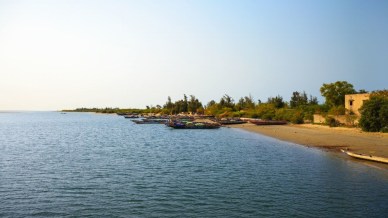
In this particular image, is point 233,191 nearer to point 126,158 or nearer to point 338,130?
point 126,158

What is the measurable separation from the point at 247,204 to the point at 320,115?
64078 mm

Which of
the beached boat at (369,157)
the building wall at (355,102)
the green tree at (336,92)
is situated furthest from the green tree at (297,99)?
the beached boat at (369,157)

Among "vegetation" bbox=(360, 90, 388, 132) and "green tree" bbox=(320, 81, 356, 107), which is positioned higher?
"green tree" bbox=(320, 81, 356, 107)

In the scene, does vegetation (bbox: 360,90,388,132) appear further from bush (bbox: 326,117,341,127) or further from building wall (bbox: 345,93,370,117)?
bush (bbox: 326,117,341,127)

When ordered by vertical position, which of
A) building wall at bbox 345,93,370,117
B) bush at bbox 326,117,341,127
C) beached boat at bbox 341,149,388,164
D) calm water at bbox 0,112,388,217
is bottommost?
calm water at bbox 0,112,388,217

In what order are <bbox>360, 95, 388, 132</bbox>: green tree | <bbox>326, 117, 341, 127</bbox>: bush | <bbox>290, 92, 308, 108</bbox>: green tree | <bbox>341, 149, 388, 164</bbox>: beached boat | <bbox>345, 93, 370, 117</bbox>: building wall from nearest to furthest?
1. <bbox>341, 149, 388, 164</bbox>: beached boat
2. <bbox>360, 95, 388, 132</bbox>: green tree
3. <bbox>345, 93, 370, 117</bbox>: building wall
4. <bbox>326, 117, 341, 127</bbox>: bush
5. <bbox>290, 92, 308, 108</bbox>: green tree

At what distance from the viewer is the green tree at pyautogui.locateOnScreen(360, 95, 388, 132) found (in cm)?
5206

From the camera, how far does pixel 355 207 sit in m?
18.6

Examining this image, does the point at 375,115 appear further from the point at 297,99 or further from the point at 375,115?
the point at 297,99

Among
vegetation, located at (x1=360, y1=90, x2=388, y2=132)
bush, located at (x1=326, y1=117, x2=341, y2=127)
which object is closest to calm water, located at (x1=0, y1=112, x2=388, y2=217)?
vegetation, located at (x1=360, y1=90, x2=388, y2=132)

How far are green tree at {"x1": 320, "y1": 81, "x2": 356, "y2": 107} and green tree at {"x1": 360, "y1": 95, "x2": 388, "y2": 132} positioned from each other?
121ft

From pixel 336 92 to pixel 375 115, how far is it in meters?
40.5

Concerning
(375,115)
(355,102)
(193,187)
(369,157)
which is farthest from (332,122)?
(193,187)

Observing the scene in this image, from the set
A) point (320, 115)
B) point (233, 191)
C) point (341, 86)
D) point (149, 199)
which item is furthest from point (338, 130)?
point (149, 199)
